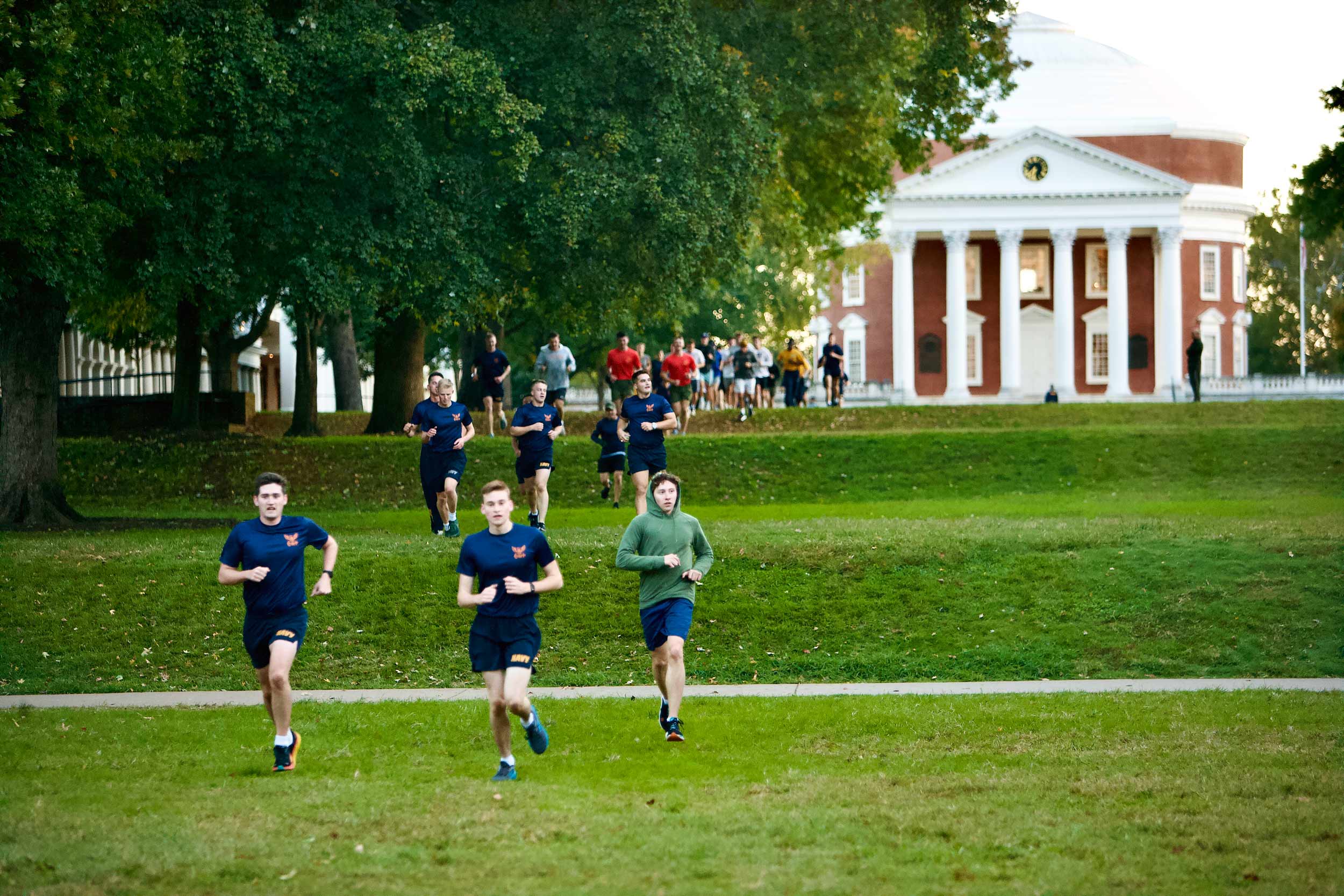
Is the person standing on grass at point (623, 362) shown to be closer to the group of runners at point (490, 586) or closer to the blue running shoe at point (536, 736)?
the group of runners at point (490, 586)

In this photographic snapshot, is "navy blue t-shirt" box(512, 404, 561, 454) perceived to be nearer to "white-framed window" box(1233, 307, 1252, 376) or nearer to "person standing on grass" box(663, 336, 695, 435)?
"person standing on grass" box(663, 336, 695, 435)

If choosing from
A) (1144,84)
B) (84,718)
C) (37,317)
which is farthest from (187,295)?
(1144,84)

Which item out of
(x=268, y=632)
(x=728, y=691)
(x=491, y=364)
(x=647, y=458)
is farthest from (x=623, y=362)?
(x=268, y=632)

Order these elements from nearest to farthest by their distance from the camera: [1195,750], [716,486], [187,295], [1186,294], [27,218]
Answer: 1. [1195,750]
2. [27,218]
3. [187,295]
4. [716,486]
5. [1186,294]

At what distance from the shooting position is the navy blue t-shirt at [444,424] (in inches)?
748

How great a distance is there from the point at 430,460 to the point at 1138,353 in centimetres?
5714

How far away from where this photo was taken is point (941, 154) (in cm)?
7456

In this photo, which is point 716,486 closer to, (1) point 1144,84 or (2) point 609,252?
(2) point 609,252

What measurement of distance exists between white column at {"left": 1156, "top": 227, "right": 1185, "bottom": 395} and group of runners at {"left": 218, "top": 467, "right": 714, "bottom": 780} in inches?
2364

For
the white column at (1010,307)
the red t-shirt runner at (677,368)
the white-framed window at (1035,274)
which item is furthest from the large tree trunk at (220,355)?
the white-framed window at (1035,274)

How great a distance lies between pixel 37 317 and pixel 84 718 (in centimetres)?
1202

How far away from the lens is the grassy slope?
49.3 ft

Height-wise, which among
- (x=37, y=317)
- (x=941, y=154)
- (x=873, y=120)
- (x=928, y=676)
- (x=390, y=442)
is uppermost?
(x=941, y=154)

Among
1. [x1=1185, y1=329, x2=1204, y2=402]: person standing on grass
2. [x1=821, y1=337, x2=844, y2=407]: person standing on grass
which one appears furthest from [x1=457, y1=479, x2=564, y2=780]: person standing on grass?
[x1=1185, y1=329, x2=1204, y2=402]: person standing on grass
